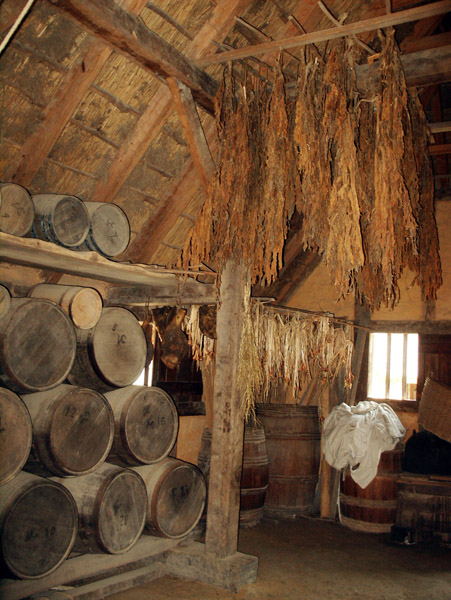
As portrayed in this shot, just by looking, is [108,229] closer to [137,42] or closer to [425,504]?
[137,42]

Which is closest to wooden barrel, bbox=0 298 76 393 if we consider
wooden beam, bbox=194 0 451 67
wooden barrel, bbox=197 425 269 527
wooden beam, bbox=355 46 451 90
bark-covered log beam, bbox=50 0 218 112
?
bark-covered log beam, bbox=50 0 218 112

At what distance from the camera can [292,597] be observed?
432cm

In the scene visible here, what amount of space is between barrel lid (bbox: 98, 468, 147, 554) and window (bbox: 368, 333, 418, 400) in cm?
460

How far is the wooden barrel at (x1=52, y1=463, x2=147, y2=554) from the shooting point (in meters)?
3.97

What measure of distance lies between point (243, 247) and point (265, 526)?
3.68 meters

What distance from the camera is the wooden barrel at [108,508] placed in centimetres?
397

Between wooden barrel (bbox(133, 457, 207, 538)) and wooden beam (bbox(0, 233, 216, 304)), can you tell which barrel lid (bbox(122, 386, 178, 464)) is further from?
wooden beam (bbox(0, 233, 216, 304))

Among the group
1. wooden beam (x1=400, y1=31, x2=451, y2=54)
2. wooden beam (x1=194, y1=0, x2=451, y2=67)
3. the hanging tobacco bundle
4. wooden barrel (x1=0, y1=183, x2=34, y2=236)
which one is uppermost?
wooden beam (x1=400, y1=31, x2=451, y2=54)

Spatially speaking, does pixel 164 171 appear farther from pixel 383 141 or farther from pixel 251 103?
pixel 383 141

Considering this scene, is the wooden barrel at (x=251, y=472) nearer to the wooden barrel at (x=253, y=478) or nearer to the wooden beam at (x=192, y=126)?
the wooden barrel at (x=253, y=478)

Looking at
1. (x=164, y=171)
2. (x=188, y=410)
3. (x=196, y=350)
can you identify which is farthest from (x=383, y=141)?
(x=188, y=410)

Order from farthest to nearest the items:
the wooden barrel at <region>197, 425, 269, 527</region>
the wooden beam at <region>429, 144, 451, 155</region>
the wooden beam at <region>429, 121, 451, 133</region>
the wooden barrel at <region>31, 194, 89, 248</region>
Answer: the wooden beam at <region>429, 144, 451, 155</region>
the wooden barrel at <region>197, 425, 269, 527</region>
the wooden beam at <region>429, 121, 451, 133</region>
the wooden barrel at <region>31, 194, 89, 248</region>

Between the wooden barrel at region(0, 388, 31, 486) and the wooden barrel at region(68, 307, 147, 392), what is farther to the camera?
Result: the wooden barrel at region(68, 307, 147, 392)

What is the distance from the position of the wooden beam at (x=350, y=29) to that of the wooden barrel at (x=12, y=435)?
3.16 m
